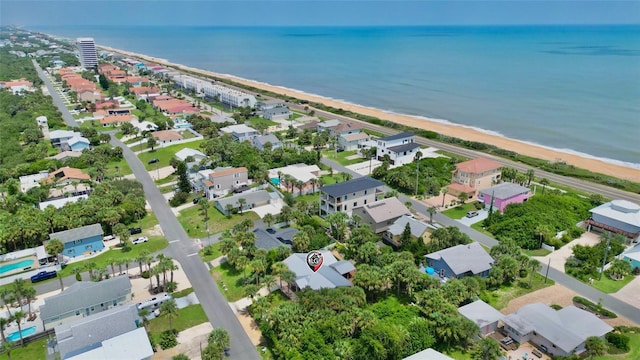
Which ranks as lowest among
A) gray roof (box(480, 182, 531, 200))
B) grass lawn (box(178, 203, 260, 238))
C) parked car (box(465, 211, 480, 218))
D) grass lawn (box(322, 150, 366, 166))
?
grass lawn (box(178, 203, 260, 238))

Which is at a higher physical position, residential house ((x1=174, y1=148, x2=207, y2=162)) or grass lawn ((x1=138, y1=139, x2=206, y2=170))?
residential house ((x1=174, y1=148, x2=207, y2=162))

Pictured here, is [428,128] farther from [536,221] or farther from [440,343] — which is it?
[440,343]

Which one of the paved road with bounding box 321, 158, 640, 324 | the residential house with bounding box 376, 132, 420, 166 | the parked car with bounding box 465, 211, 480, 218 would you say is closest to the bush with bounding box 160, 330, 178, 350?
the paved road with bounding box 321, 158, 640, 324

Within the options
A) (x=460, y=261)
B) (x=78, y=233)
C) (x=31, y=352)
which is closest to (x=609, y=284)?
(x=460, y=261)

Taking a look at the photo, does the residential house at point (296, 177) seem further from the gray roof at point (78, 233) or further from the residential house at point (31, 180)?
the residential house at point (31, 180)

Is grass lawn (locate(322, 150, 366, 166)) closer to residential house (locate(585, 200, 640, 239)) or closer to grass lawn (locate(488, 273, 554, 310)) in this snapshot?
residential house (locate(585, 200, 640, 239))

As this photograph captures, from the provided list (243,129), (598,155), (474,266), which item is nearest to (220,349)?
(474,266)

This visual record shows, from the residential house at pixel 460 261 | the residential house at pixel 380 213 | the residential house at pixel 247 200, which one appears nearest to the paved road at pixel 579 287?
the residential house at pixel 380 213
